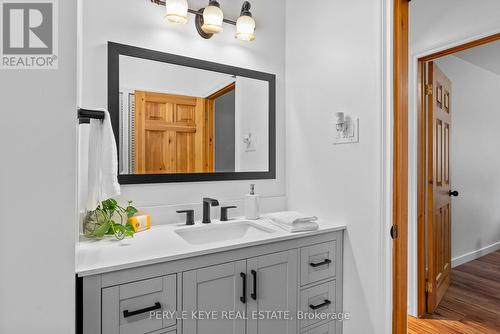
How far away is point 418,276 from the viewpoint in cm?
227

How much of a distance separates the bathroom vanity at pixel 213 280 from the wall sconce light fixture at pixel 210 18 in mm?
1153

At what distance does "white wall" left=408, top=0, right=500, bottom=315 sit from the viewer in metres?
2.01

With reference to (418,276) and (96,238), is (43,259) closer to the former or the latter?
(96,238)

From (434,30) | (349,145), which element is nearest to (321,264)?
(349,145)

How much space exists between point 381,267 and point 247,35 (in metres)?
1.57

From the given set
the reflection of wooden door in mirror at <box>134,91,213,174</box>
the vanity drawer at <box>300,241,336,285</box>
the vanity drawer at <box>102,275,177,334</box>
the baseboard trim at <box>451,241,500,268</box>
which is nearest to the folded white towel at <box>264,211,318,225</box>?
the vanity drawer at <box>300,241,336,285</box>

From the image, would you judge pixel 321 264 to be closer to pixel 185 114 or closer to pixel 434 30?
pixel 185 114

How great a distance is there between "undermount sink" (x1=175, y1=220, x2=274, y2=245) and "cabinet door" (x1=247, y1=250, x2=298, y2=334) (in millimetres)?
171

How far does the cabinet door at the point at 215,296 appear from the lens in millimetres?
1179

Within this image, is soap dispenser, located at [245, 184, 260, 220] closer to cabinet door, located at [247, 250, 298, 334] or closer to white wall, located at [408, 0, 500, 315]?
cabinet door, located at [247, 250, 298, 334]

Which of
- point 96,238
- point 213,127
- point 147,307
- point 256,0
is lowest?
point 147,307

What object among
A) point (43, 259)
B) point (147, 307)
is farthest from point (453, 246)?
point (43, 259)

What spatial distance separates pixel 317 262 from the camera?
158 centimetres

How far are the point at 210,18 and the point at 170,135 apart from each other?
0.72 metres
